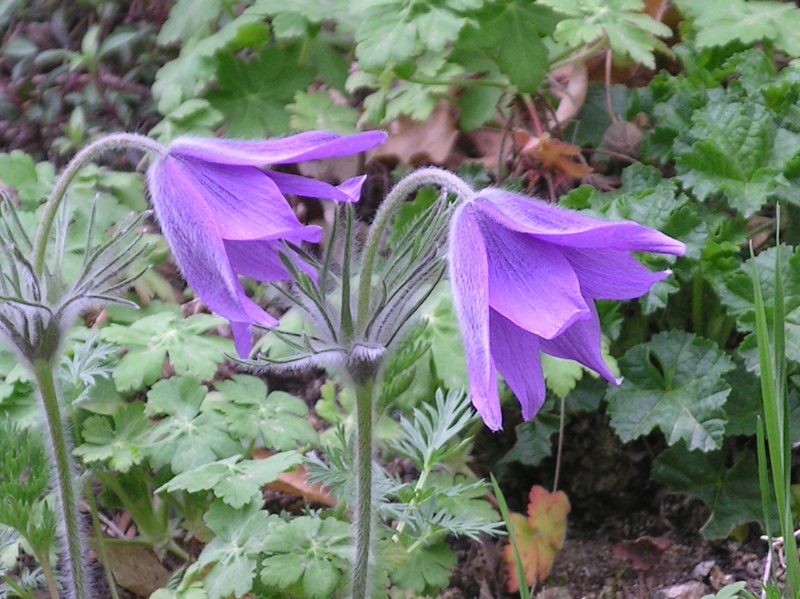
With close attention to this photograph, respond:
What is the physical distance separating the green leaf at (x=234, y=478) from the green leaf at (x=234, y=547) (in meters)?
0.03

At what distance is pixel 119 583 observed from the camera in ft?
6.03

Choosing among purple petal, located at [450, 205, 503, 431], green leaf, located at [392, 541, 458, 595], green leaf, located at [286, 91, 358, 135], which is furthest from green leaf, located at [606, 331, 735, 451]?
green leaf, located at [286, 91, 358, 135]

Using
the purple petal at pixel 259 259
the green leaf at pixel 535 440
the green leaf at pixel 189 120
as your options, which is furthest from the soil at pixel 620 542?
the green leaf at pixel 189 120

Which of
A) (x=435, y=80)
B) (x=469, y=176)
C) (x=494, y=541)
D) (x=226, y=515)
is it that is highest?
(x=435, y=80)

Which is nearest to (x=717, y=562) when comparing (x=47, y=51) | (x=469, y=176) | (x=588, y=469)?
(x=588, y=469)

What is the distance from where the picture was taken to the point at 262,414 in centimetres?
177

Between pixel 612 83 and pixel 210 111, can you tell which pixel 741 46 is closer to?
pixel 612 83

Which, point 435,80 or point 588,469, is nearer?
point 588,469

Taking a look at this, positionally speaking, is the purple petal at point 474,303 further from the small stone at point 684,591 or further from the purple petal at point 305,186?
the small stone at point 684,591

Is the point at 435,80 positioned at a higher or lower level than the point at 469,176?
higher

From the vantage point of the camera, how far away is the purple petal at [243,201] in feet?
3.72

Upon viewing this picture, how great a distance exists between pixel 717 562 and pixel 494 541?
44 centimetres

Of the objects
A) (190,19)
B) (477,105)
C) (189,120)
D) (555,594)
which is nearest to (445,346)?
(555,594)

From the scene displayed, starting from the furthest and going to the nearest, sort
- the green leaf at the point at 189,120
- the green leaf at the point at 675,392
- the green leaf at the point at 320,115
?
the green leaf at the point at 320,115, the green leaf at the point at 189,120, the green leaf at the point at 675,392
